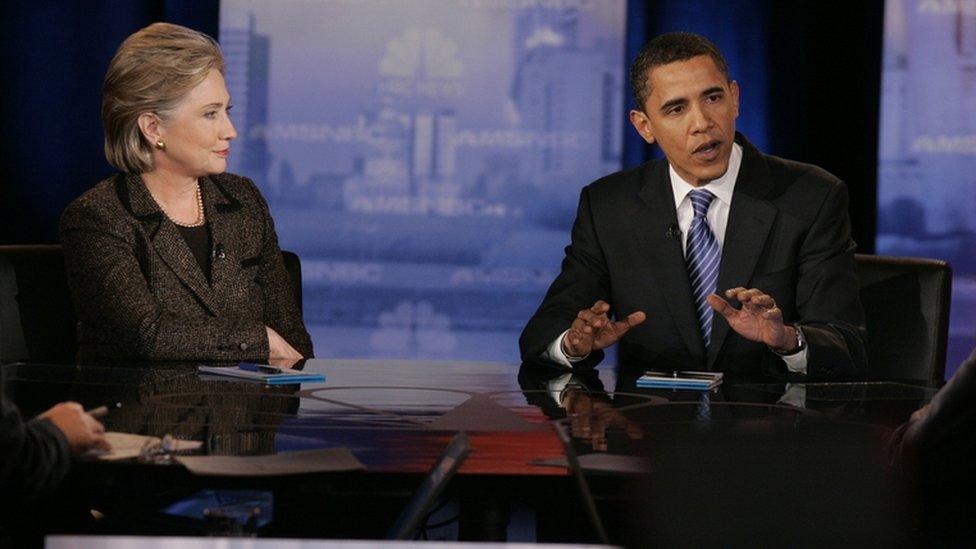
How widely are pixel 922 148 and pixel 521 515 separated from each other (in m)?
3.61

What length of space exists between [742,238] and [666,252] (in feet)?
0.62

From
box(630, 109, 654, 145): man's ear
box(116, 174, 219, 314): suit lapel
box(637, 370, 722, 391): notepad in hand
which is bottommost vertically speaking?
box(637, 370, 722, 391): notepad in hand

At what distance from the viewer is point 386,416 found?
220 centimetres

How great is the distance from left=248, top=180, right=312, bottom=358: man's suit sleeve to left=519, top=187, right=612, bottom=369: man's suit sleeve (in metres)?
0.58

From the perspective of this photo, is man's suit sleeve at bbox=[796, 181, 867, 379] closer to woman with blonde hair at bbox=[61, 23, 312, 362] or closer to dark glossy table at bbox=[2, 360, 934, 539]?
dark glossy table at bbox=[2, 360, 934, 539]

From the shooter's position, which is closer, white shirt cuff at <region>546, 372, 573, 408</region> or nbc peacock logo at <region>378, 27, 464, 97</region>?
white shirt cuff at <region>546, 372, 573, 408</region>

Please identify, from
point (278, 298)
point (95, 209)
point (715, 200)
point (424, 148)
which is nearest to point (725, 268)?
point (715, 200)

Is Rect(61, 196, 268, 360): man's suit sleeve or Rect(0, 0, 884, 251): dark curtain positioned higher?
Rect(0, 0, 884, 251): dark curtain

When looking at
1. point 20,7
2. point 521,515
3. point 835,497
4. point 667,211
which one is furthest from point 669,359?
point 20,7

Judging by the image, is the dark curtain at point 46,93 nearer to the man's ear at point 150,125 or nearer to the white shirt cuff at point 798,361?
the man's ear at point 150,125

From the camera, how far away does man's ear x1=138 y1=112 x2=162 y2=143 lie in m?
3.27

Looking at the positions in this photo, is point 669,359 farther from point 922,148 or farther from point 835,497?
point 922,148

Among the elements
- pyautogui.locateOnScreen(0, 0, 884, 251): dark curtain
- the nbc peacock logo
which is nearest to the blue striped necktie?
pyautogui.locateOnScreen(0, 0, 884, 251): dark curtain

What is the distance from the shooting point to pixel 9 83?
5.39m
